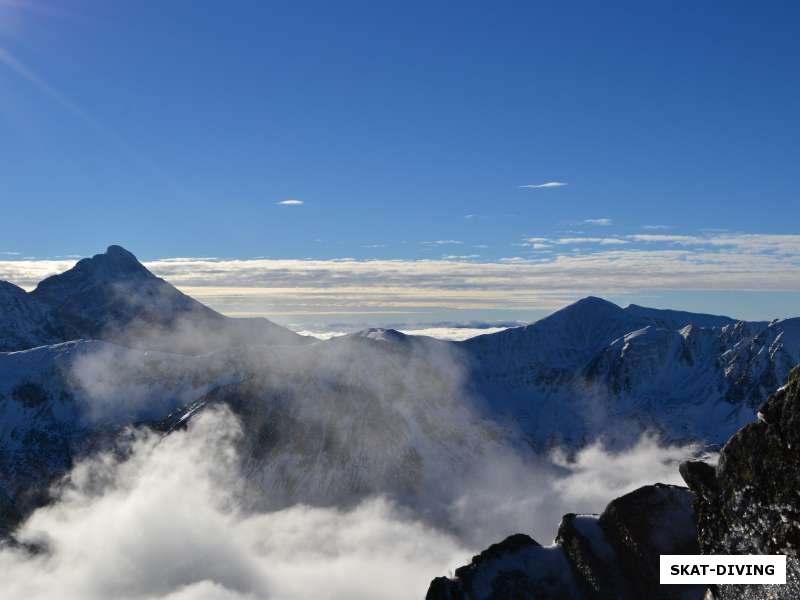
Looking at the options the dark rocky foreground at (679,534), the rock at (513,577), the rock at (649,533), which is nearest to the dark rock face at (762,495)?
the dark rocky foreground at (679,534)

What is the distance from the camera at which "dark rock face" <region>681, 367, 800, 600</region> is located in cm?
2922

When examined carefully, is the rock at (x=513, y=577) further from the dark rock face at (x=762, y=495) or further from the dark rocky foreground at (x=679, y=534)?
the dark rock face at (x=762, y=495)

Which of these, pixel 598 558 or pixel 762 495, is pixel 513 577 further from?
pixel 762 495

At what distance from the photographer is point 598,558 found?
201 ft

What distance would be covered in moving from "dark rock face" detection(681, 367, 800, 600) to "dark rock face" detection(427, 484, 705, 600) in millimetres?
21273

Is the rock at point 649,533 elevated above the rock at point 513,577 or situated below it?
above

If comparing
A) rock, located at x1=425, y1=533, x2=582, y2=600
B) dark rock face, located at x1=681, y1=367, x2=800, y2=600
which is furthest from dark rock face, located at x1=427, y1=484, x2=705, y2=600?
dark rock face, located at x1=681, y1=367, x2=800, y2=600

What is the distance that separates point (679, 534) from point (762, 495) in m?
28.6

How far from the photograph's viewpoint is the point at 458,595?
6353cm

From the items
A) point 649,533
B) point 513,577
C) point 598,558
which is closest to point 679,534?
point 649,533

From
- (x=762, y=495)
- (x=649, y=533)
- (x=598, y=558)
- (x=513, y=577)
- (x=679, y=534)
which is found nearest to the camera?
(x=762, y=495)

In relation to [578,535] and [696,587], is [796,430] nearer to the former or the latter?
[696,587]

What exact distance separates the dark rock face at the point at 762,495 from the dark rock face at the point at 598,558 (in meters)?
21.3

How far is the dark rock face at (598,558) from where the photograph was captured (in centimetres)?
5728
